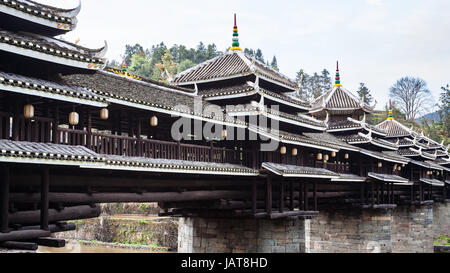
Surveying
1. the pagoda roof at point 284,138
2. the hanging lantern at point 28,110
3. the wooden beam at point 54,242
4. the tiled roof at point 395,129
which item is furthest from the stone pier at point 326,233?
the hanging lantern at point 28,110

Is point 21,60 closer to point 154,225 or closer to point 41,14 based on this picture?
point 41,14

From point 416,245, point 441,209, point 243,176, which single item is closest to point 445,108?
point 441,209

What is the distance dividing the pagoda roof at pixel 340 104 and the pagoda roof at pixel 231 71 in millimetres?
8514

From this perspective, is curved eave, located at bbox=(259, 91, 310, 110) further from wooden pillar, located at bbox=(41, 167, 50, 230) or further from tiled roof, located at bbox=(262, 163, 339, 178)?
wooden pillar, located at bbox=(41, 167, 50, 230)

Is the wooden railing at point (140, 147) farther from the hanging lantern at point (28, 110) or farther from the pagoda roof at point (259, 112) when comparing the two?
the pagoda roof at point (259, 112)

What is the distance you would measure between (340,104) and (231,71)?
12488mm

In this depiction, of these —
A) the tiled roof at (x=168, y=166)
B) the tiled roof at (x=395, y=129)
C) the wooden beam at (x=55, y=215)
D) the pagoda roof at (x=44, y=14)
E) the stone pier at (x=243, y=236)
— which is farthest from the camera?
the tiled roof at (x=395, y=129)

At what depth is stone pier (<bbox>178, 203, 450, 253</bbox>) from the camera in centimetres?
1738

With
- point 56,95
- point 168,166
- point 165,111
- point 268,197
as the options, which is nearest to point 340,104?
point 268,197

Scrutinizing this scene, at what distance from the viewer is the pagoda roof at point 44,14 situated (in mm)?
9828

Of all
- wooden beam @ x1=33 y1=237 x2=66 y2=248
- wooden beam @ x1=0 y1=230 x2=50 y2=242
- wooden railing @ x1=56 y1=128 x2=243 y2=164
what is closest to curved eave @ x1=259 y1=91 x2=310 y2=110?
wooden railing @ x1=56 y1=128 x2=243 y2=164

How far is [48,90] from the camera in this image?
9.39 metres

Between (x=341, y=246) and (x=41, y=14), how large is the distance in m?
19.4

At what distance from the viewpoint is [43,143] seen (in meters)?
9.88
